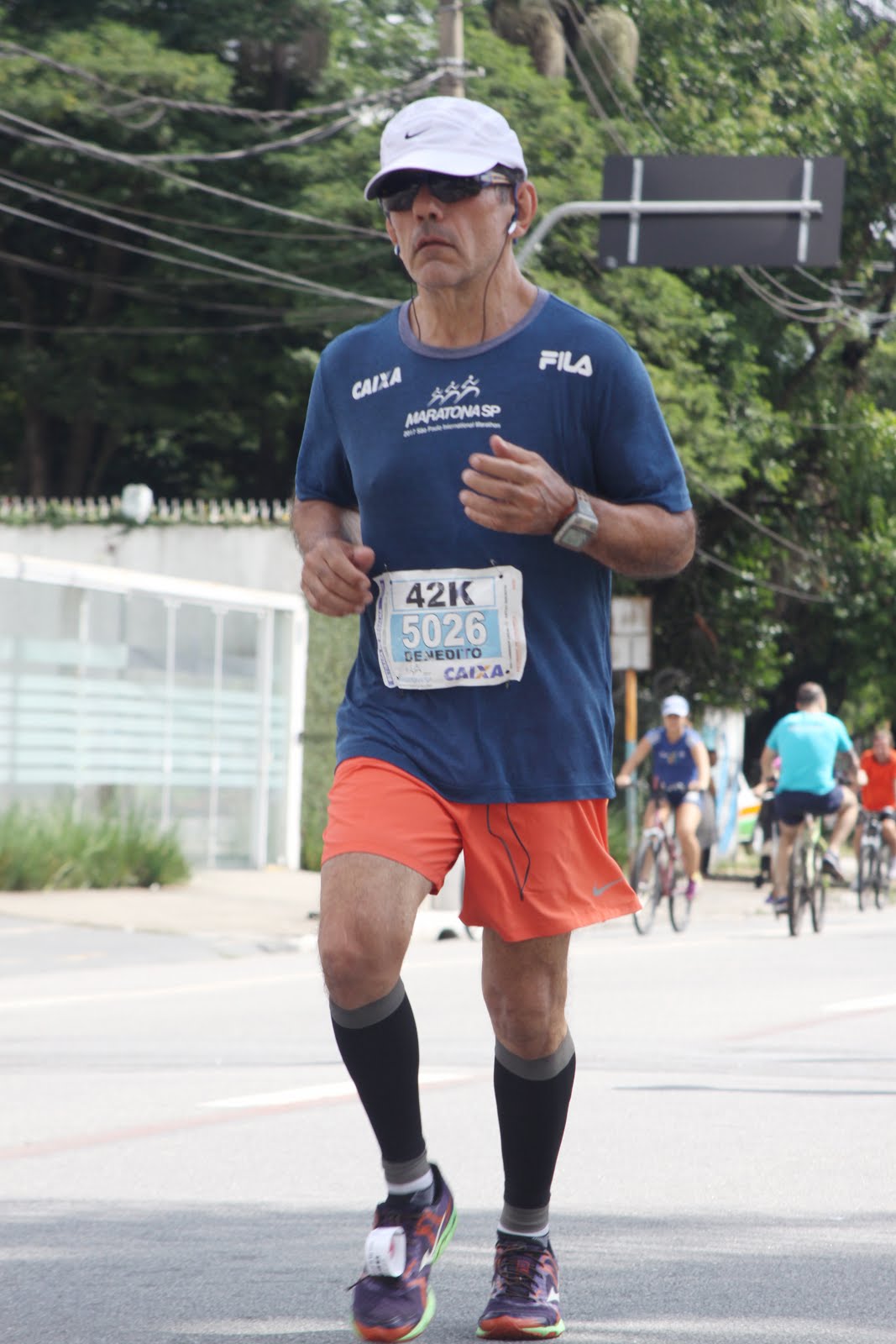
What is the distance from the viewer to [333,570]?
3.97 m

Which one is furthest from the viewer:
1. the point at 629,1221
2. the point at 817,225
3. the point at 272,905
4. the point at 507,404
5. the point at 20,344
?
the point at 20,344

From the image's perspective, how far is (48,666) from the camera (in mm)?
19078

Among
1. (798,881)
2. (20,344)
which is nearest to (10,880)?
(798,881)

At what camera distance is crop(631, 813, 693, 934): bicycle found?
17703 mm

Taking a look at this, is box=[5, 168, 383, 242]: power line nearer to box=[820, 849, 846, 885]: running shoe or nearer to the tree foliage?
the tree foliage

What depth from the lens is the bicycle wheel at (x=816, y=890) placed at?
17.3 m

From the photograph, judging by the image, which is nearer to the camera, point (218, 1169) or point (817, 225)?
point (218, 1169)

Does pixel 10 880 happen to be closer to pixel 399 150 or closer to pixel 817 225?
pixel 817 225

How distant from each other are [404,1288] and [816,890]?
13970mm

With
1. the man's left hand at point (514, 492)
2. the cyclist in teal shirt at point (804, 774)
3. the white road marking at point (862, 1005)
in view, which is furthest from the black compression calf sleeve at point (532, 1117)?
the cyclist in teal shirt at point (804, 774)

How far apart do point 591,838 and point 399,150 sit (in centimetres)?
127

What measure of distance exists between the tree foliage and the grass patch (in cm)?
1018

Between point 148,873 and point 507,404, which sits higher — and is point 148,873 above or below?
below

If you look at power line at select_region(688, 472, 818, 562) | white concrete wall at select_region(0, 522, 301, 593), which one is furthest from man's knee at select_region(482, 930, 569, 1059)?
power line at select_region(688, 472, 818, 562)
